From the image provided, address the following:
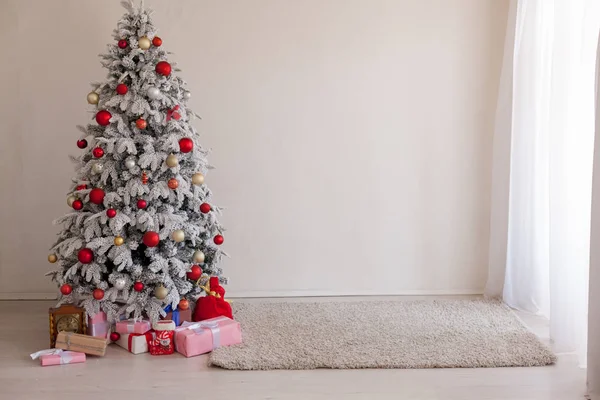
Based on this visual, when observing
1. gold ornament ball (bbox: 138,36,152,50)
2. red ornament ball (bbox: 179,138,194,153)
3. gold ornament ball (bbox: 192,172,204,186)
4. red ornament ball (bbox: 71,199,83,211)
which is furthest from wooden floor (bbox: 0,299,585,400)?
gold ornament ball (bbox: 138,36,152,50)

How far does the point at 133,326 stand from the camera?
3307mm

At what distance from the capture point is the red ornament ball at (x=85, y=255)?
326 centimetres

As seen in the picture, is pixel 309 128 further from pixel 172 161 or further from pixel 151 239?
pixel 151 239

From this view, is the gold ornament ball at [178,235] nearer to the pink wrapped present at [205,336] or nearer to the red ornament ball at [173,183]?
the red ornament ball at [173,183]

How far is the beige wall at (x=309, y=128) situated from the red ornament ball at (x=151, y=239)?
3.37ft

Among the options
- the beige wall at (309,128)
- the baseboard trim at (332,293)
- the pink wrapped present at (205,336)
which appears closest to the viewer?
the pink wrapped present at (205,336)

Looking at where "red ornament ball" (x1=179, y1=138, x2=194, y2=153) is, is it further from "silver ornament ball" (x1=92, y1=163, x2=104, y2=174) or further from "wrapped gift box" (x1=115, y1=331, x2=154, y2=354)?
"wrapped gift box" (x1=115, y1=331, x2=154, y2=354)

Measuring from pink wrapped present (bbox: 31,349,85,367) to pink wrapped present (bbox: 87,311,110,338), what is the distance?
0.18m

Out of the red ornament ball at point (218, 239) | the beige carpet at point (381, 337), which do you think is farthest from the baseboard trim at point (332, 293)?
the red ornament ball at point (218, 239)

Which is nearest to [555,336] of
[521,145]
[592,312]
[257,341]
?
[592,312]

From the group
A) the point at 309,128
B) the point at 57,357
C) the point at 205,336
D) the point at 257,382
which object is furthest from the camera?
the point at 309,128

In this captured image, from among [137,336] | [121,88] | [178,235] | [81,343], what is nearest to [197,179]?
[178,235]

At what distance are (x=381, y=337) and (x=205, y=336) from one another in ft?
2.86

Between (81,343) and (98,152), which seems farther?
(98,152)
